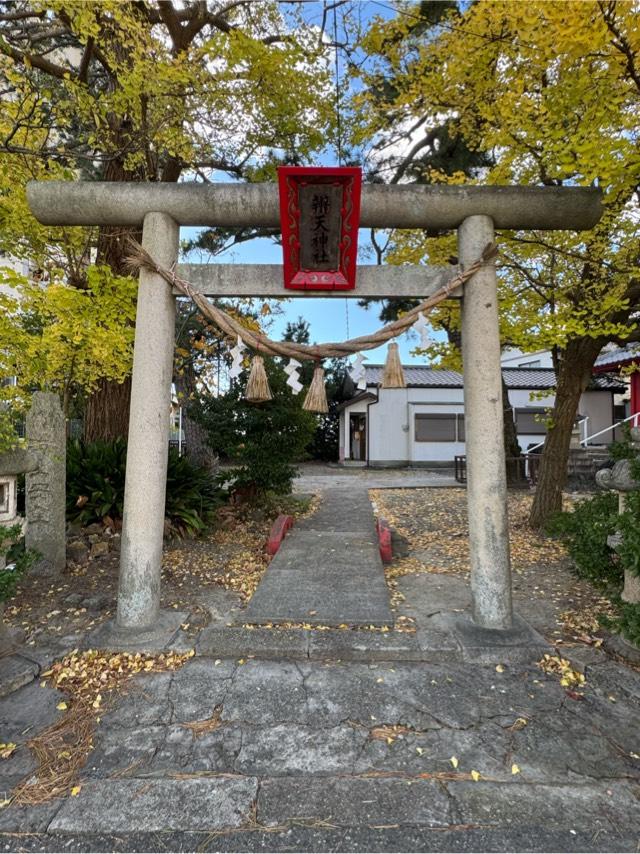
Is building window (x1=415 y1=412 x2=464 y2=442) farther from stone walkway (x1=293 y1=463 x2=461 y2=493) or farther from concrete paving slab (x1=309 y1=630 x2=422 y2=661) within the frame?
concrete paving slab (x1=309 y1=630 x2=422 y2=661)

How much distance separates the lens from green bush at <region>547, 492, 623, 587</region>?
11.7ft

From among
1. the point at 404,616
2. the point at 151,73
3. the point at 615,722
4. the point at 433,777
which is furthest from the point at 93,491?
the point at 615,722

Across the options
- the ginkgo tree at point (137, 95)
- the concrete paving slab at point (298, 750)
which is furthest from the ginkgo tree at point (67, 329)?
the concrete paving slab at point (298, 750)

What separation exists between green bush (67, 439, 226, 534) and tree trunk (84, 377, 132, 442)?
40cm

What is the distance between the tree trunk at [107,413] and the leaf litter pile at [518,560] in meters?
5.09

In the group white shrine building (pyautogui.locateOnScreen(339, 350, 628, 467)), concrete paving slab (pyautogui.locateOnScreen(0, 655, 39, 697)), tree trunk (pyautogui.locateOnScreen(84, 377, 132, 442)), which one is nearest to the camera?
concrete paving slab (pyautogui.locateOnScreen(0, 655, 39, 697))

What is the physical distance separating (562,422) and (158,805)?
22.5ft

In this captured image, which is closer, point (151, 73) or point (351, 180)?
point (351, 180)

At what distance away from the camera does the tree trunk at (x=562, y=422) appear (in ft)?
21.6

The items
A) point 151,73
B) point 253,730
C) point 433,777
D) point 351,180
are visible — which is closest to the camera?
point 433,777

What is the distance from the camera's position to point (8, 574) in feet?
9.96

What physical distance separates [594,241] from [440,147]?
16.2 ft

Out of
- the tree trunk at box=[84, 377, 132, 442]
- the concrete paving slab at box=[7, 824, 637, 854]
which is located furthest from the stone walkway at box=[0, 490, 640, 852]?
the tree trunk at box=[84, 377, 132, 442]

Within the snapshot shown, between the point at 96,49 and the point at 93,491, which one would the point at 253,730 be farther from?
the point at 96,49
